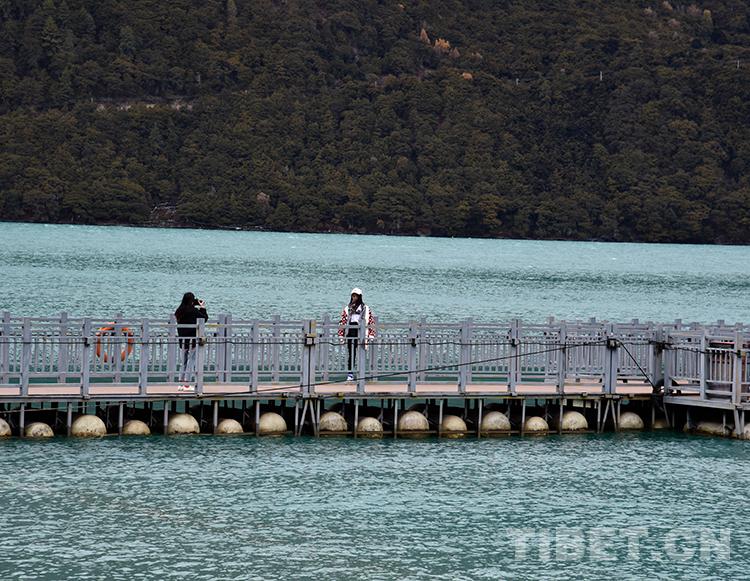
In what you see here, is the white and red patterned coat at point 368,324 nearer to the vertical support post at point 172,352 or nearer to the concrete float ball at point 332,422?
the concrete float ball at point 332,422

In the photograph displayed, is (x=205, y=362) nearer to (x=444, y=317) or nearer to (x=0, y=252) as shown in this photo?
Result: (x=444, y=317)

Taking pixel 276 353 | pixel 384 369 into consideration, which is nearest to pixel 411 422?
pixel 384 369

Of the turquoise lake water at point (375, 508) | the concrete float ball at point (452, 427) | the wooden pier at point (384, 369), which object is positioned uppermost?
the wooden pier at point (384, 369)

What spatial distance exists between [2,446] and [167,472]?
3379mm

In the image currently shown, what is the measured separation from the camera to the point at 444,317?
8444 cm

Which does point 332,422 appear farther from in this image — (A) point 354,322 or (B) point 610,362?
(B) point 610,362

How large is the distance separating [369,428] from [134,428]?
4925mm

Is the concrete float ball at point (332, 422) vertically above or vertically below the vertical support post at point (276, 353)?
below

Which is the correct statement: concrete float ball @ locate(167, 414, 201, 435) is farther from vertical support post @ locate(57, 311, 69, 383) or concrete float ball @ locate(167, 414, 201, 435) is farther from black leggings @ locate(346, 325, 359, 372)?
black leggings @ locate(346, 325, 359, 372)

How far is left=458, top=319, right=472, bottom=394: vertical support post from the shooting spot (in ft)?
103

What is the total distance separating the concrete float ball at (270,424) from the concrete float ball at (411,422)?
263 cm

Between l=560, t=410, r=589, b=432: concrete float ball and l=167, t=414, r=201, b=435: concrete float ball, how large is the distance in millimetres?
8241

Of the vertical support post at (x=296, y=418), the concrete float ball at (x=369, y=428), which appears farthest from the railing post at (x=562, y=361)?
the vertical support post at (x=296, y=418)

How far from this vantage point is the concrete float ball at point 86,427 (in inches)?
1164
